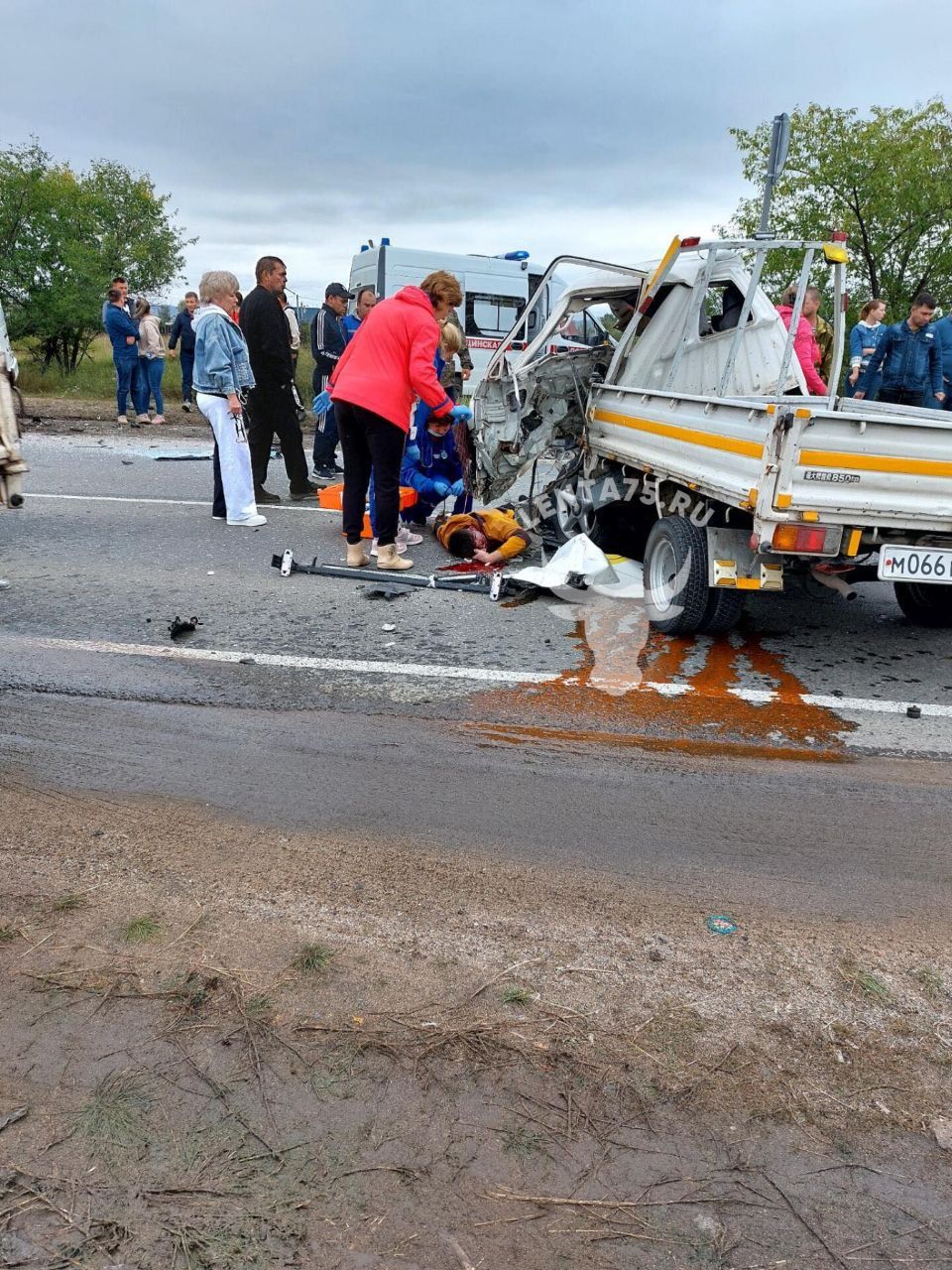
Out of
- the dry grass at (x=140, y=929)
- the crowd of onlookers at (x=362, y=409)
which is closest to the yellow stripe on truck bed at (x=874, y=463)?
the crowd of onlookers at (x=362, y=409)

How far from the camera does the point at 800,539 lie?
478 cm

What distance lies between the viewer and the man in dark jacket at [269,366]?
8.70 meters

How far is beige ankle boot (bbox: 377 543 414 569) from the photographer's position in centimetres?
679

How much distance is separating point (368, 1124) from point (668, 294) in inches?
257

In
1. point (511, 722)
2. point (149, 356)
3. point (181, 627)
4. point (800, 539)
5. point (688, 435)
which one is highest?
point (149, 356)

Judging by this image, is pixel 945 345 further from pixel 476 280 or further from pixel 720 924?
pixel 476 280

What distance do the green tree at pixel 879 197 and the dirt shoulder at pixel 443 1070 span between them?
21062 mm

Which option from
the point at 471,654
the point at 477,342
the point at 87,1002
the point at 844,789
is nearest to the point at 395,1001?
the point at 87,1002

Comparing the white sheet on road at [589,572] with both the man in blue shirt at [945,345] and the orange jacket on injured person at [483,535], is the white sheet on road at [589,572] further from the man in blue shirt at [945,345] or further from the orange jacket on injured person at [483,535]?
the man in blue shirt at [945,345]

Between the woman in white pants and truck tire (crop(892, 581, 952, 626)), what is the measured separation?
16.7ft

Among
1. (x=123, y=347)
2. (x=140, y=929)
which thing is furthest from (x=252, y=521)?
(x=123, y=347)

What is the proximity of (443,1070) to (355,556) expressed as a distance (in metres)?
4.98

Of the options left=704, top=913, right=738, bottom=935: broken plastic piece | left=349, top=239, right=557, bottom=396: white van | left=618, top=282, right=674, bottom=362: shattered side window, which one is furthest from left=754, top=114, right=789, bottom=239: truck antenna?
left=349, top=239, right=557, bottom=396: white van

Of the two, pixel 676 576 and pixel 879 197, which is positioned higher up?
pixel 879 197
